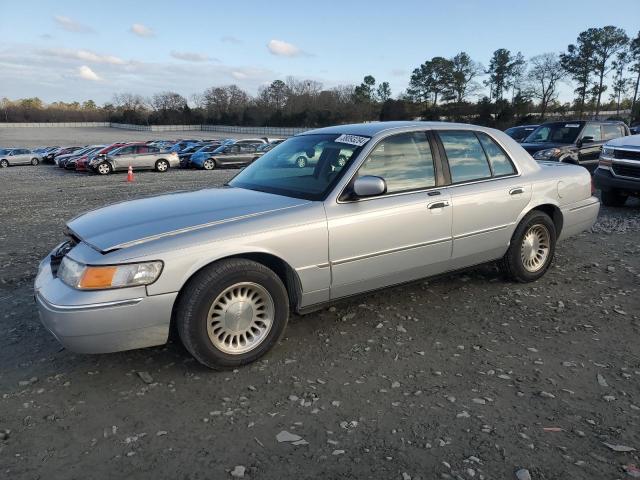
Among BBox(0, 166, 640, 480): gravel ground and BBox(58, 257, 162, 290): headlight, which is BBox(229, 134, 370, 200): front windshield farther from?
BBox(58, 257, 162, 290): headlight

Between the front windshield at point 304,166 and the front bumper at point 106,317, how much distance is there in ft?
4.54

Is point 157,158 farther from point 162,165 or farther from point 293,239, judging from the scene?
point 293,239

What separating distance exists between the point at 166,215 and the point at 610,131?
43.2 feet

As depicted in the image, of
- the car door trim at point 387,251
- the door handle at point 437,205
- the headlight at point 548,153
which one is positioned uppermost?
the headlight at point 548,153

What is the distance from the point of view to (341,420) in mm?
2848

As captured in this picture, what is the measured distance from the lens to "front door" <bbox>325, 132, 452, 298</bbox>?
372cm

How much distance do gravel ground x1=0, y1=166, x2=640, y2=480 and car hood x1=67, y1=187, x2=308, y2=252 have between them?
0.95 meters

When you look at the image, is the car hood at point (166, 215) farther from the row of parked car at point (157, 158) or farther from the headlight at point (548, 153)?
the row of parked car at point (157, 158)

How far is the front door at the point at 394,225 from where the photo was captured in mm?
3723

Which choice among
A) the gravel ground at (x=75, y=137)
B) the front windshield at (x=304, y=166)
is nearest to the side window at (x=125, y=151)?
the front windshield at (x=304, y=166)

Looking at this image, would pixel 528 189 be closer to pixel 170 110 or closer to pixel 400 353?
pixel 400 353

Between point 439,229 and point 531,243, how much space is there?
1403 mm

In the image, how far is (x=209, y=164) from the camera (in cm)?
2680

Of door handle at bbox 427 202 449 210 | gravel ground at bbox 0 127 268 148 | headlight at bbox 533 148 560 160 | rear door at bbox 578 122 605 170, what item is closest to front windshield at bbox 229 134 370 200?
door handle at bbox 427 202 449 210
